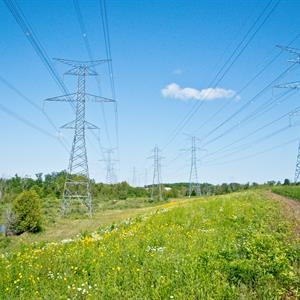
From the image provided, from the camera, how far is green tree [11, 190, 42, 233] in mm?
31359

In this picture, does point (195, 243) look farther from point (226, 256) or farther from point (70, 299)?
point (70, 299)

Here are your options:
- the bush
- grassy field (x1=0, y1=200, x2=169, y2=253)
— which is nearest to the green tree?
the bush

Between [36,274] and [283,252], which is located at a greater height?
[283,252]

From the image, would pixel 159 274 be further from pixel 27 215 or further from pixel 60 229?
pixel 27 215

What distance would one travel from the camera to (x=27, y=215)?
31766 millimetres

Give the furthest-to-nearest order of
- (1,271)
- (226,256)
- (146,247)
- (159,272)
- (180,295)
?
(146,247) → (1,271) → (226,256) → (159,272) → (180,295)

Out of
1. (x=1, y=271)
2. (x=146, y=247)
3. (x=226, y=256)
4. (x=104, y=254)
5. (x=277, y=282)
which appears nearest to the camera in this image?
(x=277, y=282)

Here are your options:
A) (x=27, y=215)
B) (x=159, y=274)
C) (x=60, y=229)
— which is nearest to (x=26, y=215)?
(x=27, y=215)

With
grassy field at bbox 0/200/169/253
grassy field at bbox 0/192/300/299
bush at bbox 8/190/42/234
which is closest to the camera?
grassy field at bbox 0/192/300/299

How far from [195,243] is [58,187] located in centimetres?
8221

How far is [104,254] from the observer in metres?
8.20

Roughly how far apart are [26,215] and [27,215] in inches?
7.2

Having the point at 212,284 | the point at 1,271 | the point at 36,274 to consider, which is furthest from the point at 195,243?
the point at 1,271

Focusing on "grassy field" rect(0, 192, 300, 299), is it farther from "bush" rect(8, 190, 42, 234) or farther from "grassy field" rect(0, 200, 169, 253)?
"bush" rect(8, 190, 42, 234)
